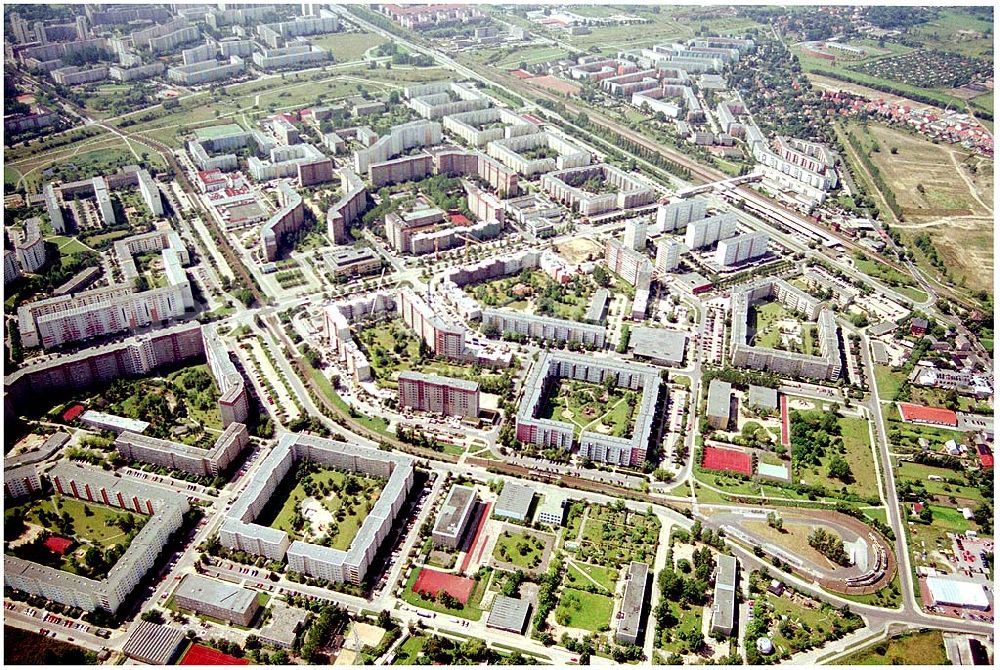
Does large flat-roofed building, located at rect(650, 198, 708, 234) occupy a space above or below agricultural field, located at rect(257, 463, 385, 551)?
above

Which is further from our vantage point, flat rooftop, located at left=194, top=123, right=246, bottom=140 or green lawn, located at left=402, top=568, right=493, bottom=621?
flat rooftop, located at left=194, top=123, right=246, bottom=140

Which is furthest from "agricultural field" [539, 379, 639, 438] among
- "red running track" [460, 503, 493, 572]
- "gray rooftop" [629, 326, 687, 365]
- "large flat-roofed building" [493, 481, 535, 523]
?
"red running track" [460, 503, 493, 572]

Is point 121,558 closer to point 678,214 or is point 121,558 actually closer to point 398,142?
point 678,214

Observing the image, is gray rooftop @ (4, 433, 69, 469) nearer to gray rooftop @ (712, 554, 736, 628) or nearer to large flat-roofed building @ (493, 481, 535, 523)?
large flat-roofed building @ (493, 481, 535, 523)

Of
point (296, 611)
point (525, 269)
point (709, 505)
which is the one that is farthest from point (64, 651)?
point (525, 269)

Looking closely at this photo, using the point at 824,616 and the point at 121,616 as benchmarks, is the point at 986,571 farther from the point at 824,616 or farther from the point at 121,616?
the point at 121,616

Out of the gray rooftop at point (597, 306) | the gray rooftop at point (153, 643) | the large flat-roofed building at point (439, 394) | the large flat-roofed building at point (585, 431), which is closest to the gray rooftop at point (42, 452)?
the gray rooftop at point (153, 643)

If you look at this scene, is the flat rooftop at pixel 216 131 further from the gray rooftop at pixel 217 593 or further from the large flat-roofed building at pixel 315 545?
the gray rooftop at pixel 217 593
